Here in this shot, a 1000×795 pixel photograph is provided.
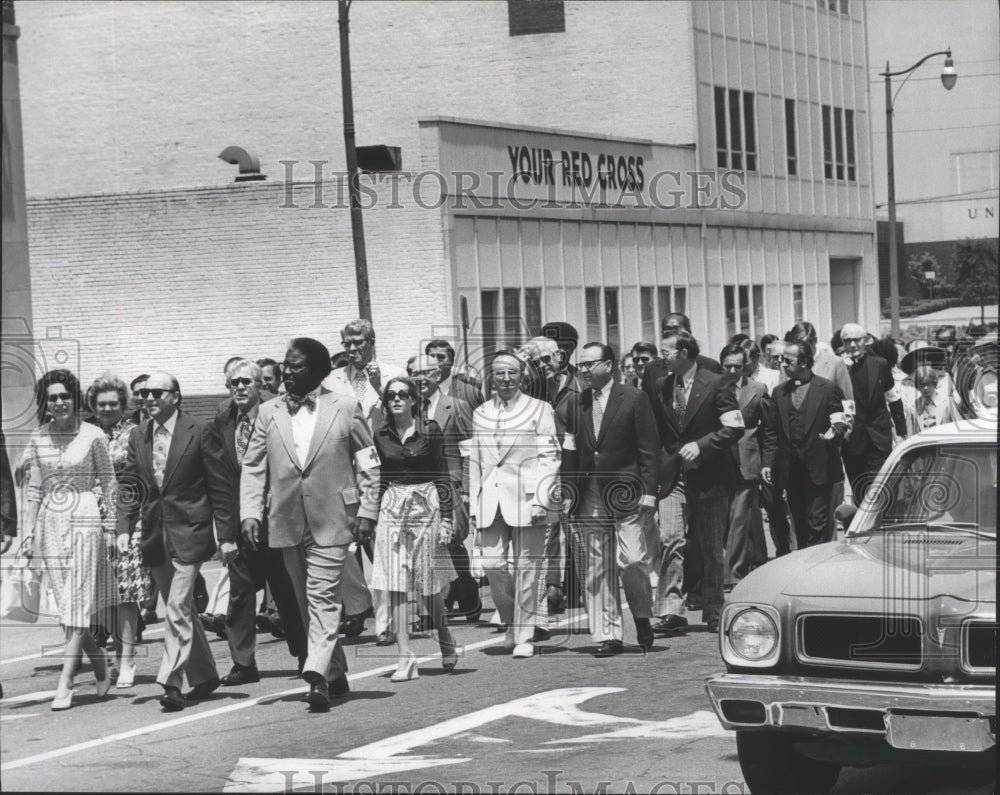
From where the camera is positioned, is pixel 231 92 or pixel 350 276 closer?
pixel 350 276

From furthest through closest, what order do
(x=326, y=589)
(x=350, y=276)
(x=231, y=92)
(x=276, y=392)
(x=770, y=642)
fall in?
(x=231, y=92) < (x=350, y=276) < (x=276, y=392) < (x=326, y=589) < (x=770, y=642)

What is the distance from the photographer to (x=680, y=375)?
12820 mm

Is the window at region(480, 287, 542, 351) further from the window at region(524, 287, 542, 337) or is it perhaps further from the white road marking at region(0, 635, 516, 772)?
the white road marking at region(0, 635, 516, 772)

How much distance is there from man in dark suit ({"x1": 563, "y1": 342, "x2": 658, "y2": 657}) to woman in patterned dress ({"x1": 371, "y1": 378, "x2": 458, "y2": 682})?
1131mm

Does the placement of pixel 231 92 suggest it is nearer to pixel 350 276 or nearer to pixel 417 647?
pixel 350 276

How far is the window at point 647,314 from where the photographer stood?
41.1 metres

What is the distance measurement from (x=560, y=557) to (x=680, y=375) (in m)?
1.89

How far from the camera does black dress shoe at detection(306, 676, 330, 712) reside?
9.84 meters

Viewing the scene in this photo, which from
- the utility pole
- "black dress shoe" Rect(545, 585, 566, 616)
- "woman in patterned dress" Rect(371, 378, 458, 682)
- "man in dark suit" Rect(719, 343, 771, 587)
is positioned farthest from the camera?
the utility pole

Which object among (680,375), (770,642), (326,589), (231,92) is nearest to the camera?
(770,642)

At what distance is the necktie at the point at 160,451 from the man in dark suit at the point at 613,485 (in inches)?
110

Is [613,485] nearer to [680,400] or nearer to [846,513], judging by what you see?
[680,400]

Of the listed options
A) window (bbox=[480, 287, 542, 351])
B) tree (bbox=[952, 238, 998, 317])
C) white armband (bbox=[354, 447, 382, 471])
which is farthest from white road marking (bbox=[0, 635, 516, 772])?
tree (bbox=[952, 238, 998, 317])

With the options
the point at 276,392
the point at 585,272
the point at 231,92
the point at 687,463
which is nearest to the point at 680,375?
the point at 687,463
